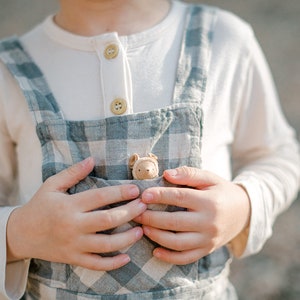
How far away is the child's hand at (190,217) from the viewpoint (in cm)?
76

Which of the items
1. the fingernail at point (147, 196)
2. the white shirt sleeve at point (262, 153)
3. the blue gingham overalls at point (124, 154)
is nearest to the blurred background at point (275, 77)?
the white shirt sleeve at point (262, 153)

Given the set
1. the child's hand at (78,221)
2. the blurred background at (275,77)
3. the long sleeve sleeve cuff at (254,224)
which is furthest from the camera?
the blurred background at (275,77)

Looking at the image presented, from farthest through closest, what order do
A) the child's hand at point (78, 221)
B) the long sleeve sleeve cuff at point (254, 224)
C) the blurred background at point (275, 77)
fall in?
the blurred background at point (275, 77) → the long sleeve sleeve cuff at point (254, 224) → the child's hand at point (78, 221)

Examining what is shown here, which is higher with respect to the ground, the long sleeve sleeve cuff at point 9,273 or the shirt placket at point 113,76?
the shirt placket at point 113,76

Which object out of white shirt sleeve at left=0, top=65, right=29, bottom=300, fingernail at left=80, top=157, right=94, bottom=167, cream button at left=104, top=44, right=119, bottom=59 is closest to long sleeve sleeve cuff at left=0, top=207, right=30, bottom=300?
white shirt sleeve at left=0, top=65, right=29, bottom=300

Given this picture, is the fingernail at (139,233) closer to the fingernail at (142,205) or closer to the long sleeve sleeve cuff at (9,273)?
the fingernail at (142,205)

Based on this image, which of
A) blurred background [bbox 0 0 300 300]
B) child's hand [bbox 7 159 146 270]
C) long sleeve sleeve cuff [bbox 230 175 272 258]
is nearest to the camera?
child's hand [bbox 7 159 146 270]

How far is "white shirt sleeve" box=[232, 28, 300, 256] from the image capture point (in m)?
0.89

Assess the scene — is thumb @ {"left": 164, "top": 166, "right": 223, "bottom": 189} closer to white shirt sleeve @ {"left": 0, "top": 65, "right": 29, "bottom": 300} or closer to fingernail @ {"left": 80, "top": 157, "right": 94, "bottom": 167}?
fingernail @ {"left": 80, "top": 157, "right": 94, "bottom": 167}

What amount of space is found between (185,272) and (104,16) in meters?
0.38

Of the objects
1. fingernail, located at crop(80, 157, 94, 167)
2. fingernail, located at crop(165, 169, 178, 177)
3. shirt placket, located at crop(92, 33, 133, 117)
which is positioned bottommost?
fingernail, located at crop(165, 169, 178, 177)

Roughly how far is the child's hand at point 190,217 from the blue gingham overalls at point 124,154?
0.8 inches

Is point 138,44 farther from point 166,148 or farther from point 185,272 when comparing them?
point 185,272

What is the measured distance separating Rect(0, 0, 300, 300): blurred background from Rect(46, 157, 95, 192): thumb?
2.31 feet
